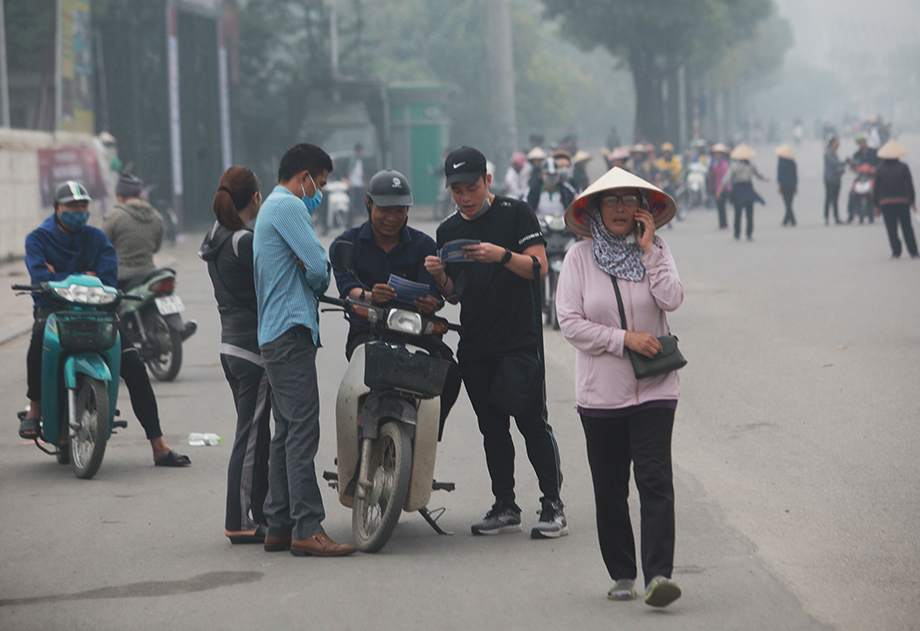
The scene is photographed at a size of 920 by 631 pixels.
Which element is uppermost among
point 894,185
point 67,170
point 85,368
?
point 67,170

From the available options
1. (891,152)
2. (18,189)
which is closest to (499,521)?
(891,152)

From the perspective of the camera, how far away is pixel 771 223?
3045cm

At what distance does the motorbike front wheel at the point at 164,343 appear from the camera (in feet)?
35.4

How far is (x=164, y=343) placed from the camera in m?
10.9

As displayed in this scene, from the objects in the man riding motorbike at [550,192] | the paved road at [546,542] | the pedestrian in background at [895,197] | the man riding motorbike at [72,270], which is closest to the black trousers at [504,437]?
the paved road at [546,542]

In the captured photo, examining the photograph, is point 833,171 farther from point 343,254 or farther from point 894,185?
point 343,254

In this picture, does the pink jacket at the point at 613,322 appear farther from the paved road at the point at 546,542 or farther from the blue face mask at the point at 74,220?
the blue face mask at the point at 74,220

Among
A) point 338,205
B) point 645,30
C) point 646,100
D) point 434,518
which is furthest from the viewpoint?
point 646,100

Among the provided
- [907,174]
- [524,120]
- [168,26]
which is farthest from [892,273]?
[524,120]

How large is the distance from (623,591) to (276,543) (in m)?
1.64

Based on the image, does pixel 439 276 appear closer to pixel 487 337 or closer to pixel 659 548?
pixel 487 337

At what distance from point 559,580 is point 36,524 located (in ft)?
8.81

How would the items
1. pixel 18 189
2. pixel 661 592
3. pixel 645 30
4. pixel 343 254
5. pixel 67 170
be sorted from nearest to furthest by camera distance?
pixel 661 592
pixel 343 254
pixel 18 189
pixel 67 170
pixel 645 30

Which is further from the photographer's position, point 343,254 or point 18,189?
point 18,189
